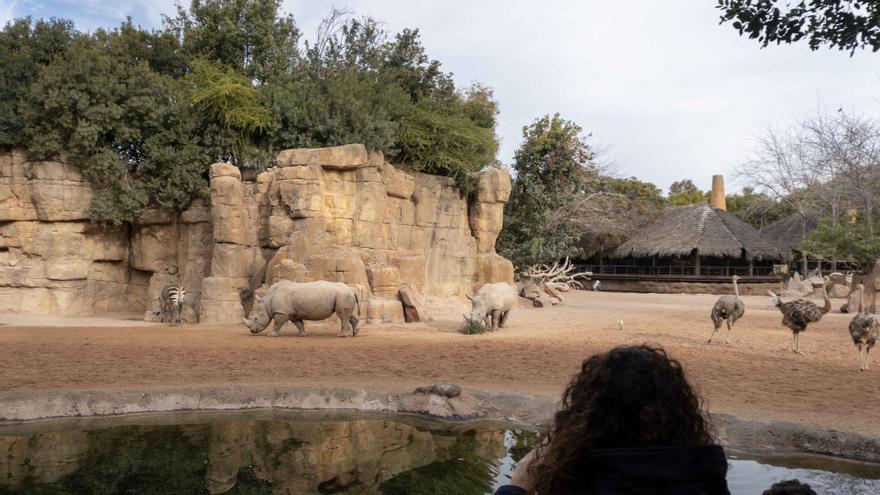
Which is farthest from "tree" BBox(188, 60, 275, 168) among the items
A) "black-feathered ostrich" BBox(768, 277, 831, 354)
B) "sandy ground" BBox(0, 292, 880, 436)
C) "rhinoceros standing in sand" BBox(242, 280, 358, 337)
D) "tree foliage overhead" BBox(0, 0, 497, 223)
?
"black-feathered ostrich" BBox(768, 277, 831, 354)

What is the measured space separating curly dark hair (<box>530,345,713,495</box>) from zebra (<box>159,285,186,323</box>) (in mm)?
17485

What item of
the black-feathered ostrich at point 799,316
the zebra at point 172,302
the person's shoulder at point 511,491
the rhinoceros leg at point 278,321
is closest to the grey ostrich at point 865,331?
the black-feathered ostrich at point 799,316

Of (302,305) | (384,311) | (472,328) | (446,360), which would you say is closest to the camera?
(446,360)

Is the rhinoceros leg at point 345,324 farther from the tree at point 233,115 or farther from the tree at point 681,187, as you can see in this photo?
the tree at point 681,187

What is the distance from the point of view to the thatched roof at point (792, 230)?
35250mm

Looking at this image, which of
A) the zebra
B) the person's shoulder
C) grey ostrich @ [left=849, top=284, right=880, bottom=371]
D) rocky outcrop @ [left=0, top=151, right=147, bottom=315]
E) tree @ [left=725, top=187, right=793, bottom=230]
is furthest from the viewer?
tree @ [left=725, top=187, right=793, bottom=230]

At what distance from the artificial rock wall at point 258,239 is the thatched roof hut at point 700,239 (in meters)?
14.8

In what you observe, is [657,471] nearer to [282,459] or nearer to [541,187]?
[282,459]

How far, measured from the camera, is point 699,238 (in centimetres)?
3388

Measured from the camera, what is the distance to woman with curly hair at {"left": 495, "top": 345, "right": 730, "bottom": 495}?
1.98 meters

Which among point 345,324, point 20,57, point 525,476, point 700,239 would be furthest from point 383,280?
point 700,239

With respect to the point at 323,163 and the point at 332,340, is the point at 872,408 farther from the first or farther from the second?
the point at 323,163

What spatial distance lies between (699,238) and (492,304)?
21.0 meters

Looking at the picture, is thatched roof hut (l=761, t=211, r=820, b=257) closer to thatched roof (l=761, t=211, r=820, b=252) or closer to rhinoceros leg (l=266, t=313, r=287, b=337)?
thatched roof (l=761, t=211, r=820, b=252)
